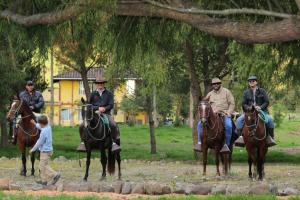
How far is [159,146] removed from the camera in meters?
37.7

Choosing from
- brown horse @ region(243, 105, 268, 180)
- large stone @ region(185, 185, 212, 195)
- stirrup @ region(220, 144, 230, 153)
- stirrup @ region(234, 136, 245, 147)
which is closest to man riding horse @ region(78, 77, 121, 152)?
stirrup @ region(220, 144, 230, 153)

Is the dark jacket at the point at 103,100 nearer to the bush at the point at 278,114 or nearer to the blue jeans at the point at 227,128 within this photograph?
→ the blue jeans at the point at 227,128

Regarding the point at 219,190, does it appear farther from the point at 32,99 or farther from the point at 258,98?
the point at 32,99

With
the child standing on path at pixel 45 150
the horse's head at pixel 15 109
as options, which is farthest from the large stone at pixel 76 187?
the horse's head at pixel 15 109

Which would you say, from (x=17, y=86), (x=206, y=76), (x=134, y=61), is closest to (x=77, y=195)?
(x=134, y=61)

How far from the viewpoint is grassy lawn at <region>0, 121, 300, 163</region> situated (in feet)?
92.4

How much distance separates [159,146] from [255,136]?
912 inches

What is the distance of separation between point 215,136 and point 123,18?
7.36 metres

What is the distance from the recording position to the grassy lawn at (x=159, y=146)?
92.4 ft

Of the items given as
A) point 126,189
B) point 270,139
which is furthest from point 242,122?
point 126,189

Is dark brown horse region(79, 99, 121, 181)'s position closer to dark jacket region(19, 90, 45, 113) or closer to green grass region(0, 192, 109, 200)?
dark jacket region(19, 90, 45, 113)

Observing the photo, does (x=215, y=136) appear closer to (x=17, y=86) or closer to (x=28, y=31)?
(x=28, y=31)

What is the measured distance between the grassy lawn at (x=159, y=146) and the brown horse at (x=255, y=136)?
10481 mm

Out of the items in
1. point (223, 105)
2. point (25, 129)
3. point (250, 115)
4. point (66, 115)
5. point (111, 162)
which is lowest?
point (111, 162)
